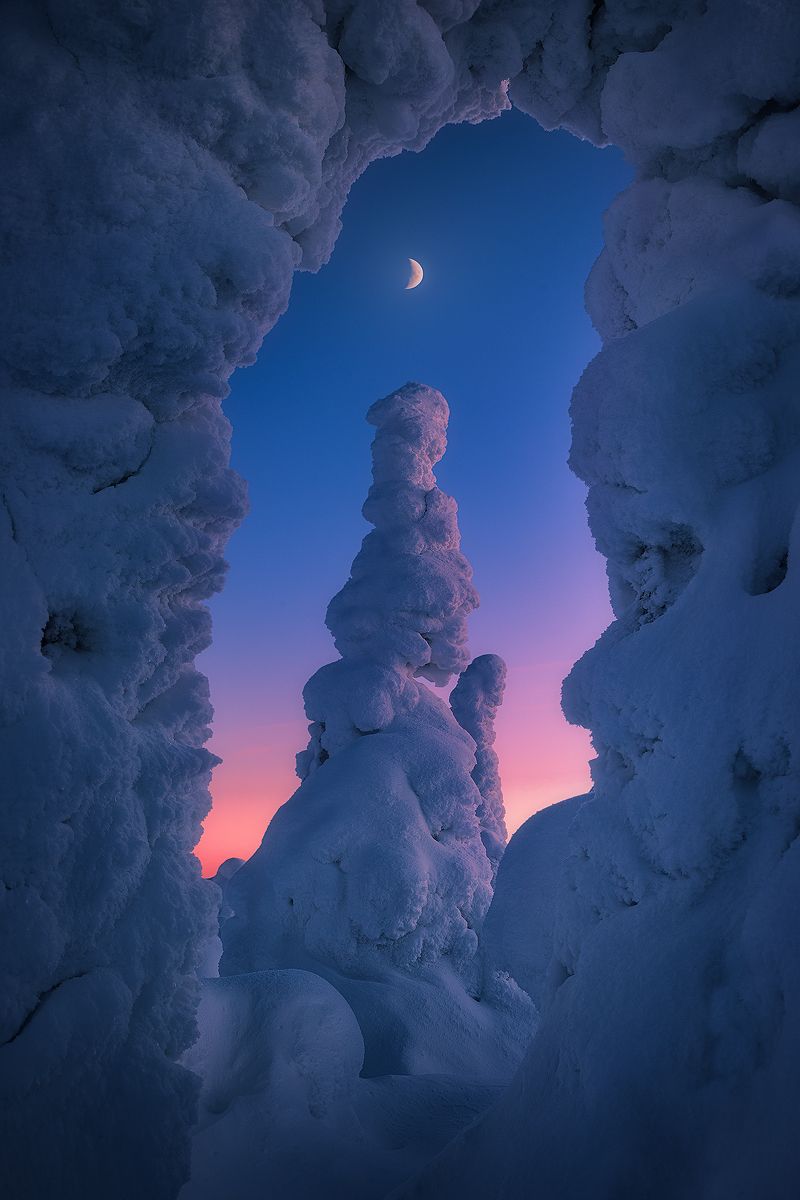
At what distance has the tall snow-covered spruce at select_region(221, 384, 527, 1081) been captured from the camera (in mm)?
6992

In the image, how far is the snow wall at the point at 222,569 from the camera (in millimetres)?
2568

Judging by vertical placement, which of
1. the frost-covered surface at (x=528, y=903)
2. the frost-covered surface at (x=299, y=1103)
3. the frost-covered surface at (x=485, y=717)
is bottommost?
the frost-covered surface at (x=299, y=1103)

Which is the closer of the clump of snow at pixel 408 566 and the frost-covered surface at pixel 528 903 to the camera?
the frost-covered surface at pixel 528 903

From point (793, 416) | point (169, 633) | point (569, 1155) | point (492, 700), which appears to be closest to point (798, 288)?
point (793, 416)

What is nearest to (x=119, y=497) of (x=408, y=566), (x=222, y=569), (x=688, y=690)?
(x=222, y=569)

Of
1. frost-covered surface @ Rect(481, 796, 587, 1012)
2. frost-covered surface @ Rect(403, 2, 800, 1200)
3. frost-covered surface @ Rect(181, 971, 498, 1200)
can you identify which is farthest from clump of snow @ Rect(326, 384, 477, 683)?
frost-covered surface @ Rect(403, 2, 800, 1200)

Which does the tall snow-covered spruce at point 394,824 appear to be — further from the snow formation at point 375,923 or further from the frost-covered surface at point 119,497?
the frost-covered surface at point 119,497

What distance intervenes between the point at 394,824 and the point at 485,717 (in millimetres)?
6490

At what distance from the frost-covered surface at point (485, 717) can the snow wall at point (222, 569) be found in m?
10.1

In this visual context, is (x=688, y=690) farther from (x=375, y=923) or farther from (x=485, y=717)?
(x=485, y=717)

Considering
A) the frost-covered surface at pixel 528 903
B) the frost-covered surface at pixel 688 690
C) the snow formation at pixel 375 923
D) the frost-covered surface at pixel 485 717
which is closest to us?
the frost-covered surface at pixel 688 690

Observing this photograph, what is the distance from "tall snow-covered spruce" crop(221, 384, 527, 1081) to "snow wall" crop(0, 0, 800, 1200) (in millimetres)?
3985

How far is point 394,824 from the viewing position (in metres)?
7.67

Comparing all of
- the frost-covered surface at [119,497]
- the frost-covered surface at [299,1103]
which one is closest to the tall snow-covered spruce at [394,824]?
the frost-covered surface at [299,1103]
